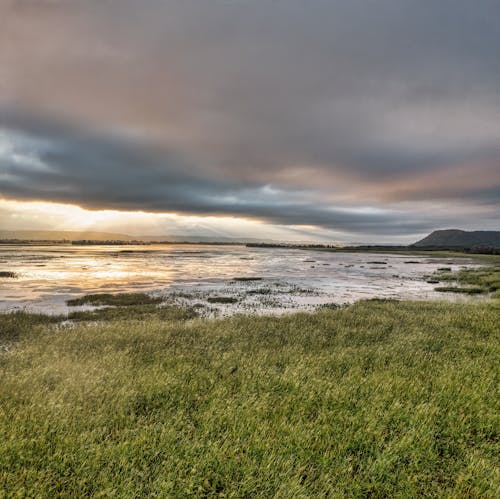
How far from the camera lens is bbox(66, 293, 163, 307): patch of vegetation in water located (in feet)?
90.9

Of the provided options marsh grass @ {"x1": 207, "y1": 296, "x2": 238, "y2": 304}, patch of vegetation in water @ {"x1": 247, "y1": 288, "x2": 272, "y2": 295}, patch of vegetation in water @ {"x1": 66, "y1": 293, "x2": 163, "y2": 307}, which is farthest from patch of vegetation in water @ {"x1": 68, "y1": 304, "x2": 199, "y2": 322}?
patch of vegetation in water @ {"x1": 247, "y1": 288, "x2": 272, "y2": 295}

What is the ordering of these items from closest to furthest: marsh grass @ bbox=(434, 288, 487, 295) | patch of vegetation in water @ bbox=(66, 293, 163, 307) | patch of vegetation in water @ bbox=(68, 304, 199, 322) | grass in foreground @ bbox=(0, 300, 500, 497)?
grass in foreground @ bbox=(0, 300, 500, 497)
patch of vegetation in water @ bbox=(68, 304, 199, 322)
patch of vegetation in water @ bbox=(66, 293, 163, 307)
marsh grass @ bbox=(434, 288, 487, 295)

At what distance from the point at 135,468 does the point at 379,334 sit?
493 inches

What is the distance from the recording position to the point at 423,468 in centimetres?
525

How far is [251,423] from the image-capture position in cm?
614

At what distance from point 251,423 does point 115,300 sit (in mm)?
26199

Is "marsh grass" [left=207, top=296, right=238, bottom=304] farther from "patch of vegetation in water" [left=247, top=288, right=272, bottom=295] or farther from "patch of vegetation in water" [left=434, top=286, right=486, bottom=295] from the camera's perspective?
"patch of vegetation in water" [left=434, top=286, right=486, bottom=295]

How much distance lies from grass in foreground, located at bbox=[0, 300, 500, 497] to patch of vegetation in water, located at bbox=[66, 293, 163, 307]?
55.2 ft

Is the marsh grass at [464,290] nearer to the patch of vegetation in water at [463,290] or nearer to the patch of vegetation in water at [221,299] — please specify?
the patch of vegetation in water at [463,290]

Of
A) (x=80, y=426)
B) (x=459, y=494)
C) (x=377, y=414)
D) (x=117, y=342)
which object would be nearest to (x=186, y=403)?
(x=80, y=426)

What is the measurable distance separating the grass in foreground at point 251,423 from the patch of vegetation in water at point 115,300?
16823 millimetres

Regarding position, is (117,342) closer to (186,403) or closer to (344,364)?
(186,403)

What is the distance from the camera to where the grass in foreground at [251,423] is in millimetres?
Answer: 4703

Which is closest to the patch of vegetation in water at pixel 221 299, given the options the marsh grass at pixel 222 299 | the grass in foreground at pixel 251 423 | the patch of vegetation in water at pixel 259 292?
the marsh grass at pixel 222 299
